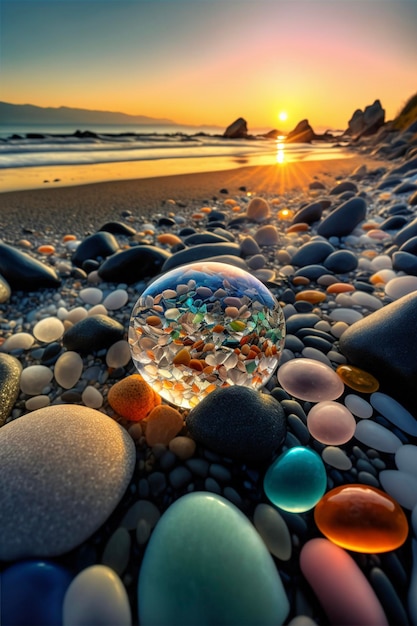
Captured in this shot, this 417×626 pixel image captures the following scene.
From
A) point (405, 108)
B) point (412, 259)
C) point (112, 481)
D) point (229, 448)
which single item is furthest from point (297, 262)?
point (405, 108)

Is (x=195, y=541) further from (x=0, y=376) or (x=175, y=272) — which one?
(x=0, y=376)

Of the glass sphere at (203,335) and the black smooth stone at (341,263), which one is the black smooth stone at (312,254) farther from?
the glass sphere at (203,335)

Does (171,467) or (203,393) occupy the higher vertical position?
(203,393)

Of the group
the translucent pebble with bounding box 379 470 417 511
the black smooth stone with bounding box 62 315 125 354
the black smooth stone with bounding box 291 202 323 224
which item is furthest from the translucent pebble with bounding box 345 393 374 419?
the black smooth stone with bounding box 291 202 323 224

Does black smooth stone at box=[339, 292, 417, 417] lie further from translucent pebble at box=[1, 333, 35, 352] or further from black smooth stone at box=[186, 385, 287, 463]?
translucent pebble at box=[1, 333, 35, 352]

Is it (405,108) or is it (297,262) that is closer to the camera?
(297,262)

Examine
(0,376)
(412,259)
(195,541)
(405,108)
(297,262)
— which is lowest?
(0,376)

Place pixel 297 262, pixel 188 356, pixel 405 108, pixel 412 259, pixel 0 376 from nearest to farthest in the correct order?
pixel 188 356
pixel 0 376
pixel 412 259
pixel 297 262
pixel 405 108
